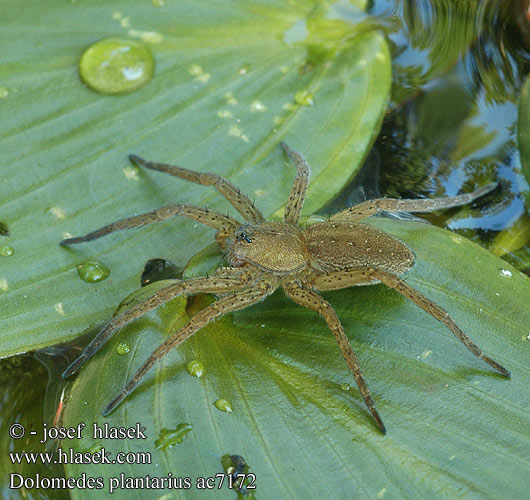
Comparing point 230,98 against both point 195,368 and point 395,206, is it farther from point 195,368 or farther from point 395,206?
point 195,368

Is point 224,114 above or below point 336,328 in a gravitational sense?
above

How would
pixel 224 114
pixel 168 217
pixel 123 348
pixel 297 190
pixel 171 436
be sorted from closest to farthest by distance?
pixel 171 436
pixel 123 348
pixel 168 217
pixel 297 190
pixel 224 114

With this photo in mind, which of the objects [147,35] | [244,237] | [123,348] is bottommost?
[123,348]

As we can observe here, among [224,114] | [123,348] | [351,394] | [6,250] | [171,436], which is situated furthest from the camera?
[224,114]

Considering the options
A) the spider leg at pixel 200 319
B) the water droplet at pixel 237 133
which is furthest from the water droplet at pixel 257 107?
the spider leg at pixel 200 319

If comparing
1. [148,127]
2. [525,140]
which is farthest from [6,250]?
[525,140]

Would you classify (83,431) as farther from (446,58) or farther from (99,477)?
(446,58)

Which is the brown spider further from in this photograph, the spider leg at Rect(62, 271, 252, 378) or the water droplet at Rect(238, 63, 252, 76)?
the water droplet at Rect(238, 63, 252, 76)
